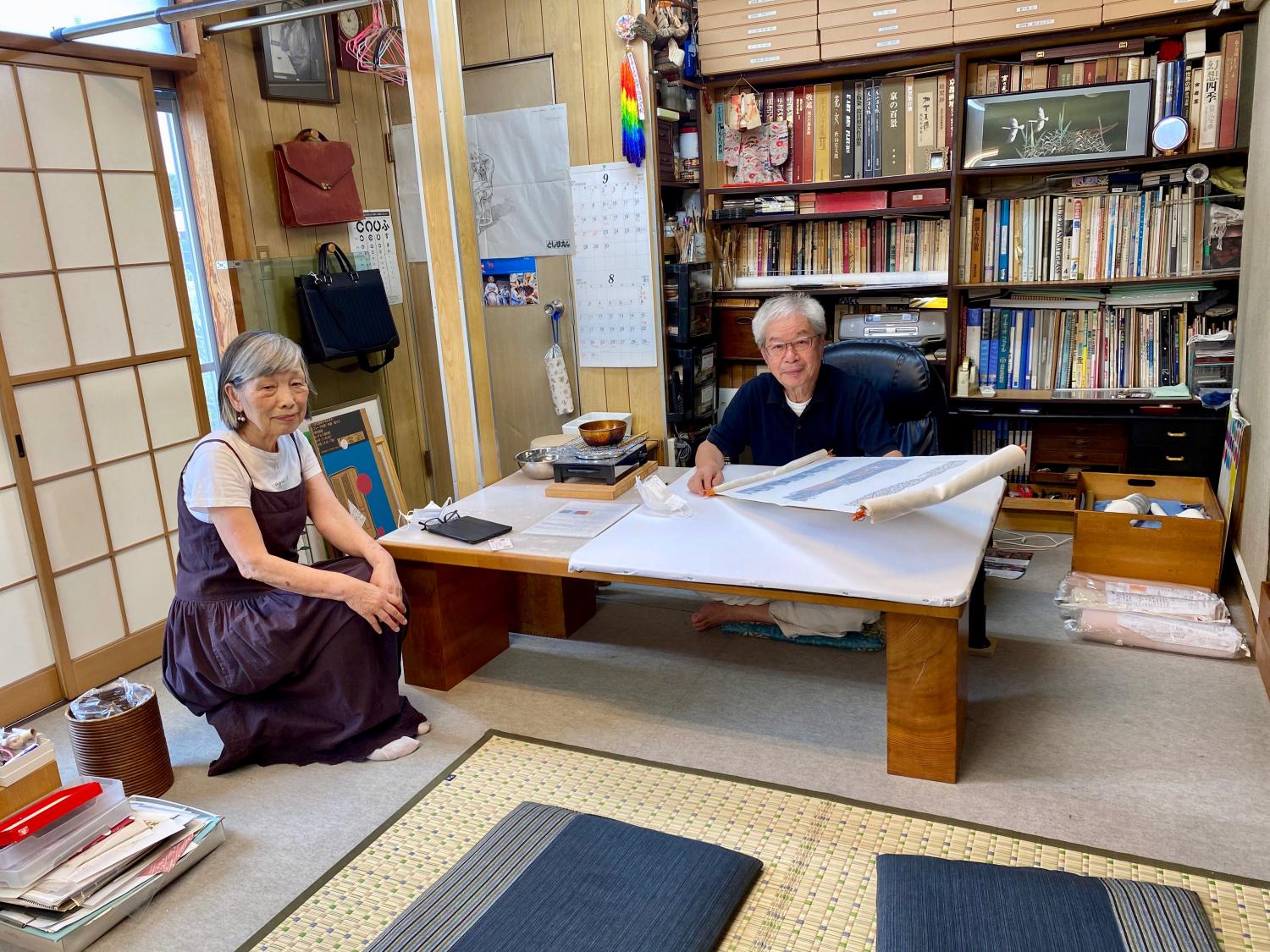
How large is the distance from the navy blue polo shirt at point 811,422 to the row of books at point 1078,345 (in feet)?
3.92

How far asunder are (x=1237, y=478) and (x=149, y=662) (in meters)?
3.59

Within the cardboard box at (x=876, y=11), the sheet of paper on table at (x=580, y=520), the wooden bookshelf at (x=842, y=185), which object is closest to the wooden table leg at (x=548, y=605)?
the sheet of paper on table at (x=580, y=520)

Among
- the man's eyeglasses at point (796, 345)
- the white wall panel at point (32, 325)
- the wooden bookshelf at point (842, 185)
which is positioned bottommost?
the man's eyeglasses at point (796, 345)

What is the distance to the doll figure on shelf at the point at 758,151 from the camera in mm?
3943

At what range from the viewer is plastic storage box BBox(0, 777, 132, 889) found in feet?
6.03

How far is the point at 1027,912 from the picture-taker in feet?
5.22

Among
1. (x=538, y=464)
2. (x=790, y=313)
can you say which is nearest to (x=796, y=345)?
(x=790, y=313)

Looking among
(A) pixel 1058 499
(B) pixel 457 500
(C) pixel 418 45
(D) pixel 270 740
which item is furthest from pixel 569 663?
(A) pixel 1058 499

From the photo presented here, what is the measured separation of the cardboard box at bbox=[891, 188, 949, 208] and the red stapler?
3353 millimetres

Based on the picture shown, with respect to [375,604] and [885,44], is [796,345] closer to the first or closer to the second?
[375,604]

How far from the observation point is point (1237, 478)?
9.98 feet

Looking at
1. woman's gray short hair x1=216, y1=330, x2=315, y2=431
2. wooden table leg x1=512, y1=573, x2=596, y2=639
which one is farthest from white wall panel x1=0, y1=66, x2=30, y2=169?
wooden table leg x1=512, y1=573, x2=596, y2=639

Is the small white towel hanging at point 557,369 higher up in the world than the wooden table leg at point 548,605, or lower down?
higher up

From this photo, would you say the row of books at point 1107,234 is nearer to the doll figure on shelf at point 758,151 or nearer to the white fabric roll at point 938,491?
the doll figure on shelf at point 758,151
